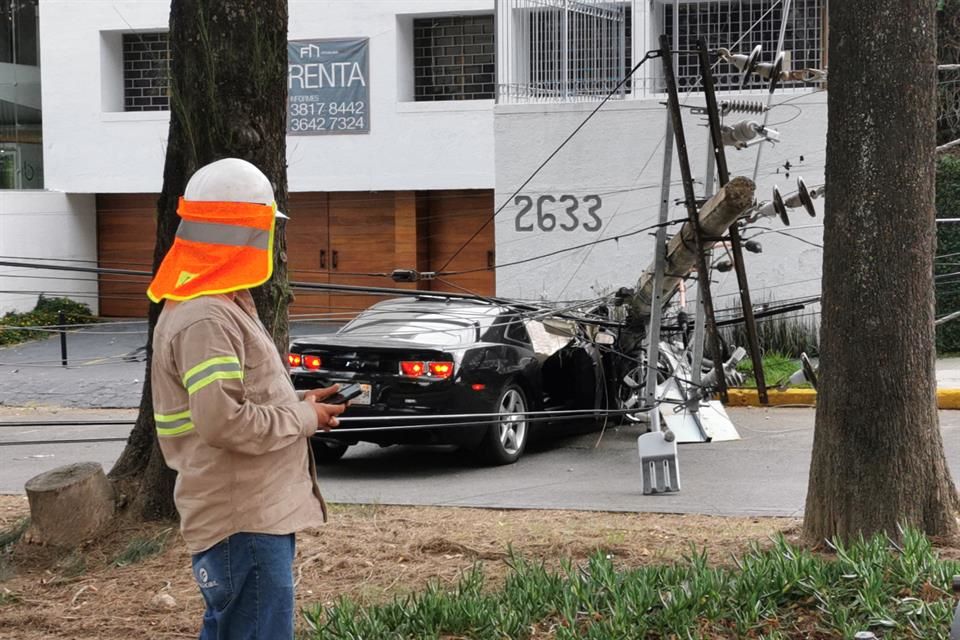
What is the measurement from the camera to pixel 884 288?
565 centimetres

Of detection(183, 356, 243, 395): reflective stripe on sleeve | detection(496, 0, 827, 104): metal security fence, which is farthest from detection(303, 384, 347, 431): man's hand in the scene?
detection(496, 0, 827, 104): metal security fence

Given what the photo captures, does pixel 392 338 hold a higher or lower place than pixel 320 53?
lower

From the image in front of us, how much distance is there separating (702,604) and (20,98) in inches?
947

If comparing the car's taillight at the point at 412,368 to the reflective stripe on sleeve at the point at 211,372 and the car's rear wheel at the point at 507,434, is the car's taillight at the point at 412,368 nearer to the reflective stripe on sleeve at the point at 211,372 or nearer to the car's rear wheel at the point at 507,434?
the car's rear wheel at the point at 507,434

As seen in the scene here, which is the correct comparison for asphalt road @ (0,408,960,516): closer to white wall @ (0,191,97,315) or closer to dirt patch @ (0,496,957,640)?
dirt patch @ (0,496,957,640)

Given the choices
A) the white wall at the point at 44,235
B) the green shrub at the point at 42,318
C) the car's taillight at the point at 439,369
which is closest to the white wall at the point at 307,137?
the white wall at the point at 44,235

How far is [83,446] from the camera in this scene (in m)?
12.7

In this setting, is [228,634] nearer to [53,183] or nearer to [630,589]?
[630,589]

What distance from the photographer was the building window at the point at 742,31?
684 inches

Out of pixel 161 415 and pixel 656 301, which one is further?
pixel 656 301

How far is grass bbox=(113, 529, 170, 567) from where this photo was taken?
6.60 m

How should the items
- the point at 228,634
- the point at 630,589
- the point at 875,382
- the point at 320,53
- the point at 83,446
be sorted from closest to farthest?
the point at 228,634 < the point at 630,589 < the point at 875,382 < the point at 83,446 < the point at 320,53

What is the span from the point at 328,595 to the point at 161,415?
7.59 feet

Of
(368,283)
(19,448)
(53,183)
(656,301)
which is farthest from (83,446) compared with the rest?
(53,183)
